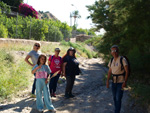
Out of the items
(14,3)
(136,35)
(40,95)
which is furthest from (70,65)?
(14,3)

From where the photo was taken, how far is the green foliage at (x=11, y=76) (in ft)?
20.3

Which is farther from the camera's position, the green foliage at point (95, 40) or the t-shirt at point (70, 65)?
the green foliage at point (95, 40)

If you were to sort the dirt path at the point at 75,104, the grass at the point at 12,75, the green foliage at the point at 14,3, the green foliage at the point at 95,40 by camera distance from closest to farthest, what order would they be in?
the dirt path at the point at 75,104, the grass at the point at 12,75, the green foliage at the point at 95,40, the green foliage at the point at 14,3

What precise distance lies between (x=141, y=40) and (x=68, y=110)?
12.9 ft

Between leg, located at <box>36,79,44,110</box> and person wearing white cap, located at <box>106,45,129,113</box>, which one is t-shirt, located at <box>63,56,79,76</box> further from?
person wearing white cap, located at <box>106,45,129,113</box>

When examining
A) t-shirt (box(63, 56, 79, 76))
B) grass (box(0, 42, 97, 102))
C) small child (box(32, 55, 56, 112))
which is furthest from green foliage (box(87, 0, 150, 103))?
grass (box(0, 42, 97, 102))

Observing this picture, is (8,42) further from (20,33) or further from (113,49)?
(113,49)

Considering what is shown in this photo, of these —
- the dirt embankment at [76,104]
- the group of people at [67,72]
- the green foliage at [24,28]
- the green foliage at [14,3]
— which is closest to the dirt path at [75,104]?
the dirt embankment at [76,104]

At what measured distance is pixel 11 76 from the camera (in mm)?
7484

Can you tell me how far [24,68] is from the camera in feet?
29.5

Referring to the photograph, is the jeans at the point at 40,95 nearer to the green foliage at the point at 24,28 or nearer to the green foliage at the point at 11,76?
the green foliage at the point at 11,76

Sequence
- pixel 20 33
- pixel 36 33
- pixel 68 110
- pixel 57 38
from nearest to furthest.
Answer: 1. pixel 68 110
2. pixel 20 33
3. pixel 36 33
4. pixel 57 38

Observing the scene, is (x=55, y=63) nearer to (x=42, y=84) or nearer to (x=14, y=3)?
(x=42, y=84)

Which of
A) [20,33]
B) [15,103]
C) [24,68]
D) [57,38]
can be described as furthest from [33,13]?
[15,103]
